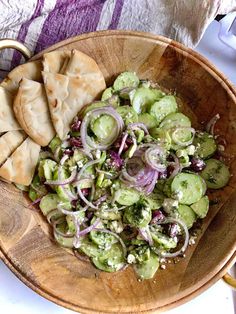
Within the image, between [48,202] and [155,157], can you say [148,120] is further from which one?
[48,202]

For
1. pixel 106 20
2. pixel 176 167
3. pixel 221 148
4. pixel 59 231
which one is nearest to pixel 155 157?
pixel 176 167

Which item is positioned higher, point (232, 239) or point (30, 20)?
point (30, 20)

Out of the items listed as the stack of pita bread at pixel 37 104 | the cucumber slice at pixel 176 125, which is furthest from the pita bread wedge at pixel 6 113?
the cucumber slice at pixel 176 125

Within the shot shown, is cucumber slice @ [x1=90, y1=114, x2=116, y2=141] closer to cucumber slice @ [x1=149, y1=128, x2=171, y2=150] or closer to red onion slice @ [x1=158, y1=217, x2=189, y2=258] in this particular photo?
cucumber slice @ [x1=149, y1=128, x2=171, y2=150]

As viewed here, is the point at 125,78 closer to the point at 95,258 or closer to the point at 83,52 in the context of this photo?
the point at 83,52

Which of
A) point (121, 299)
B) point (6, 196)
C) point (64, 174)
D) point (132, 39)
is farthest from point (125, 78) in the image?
point (121, 299)
